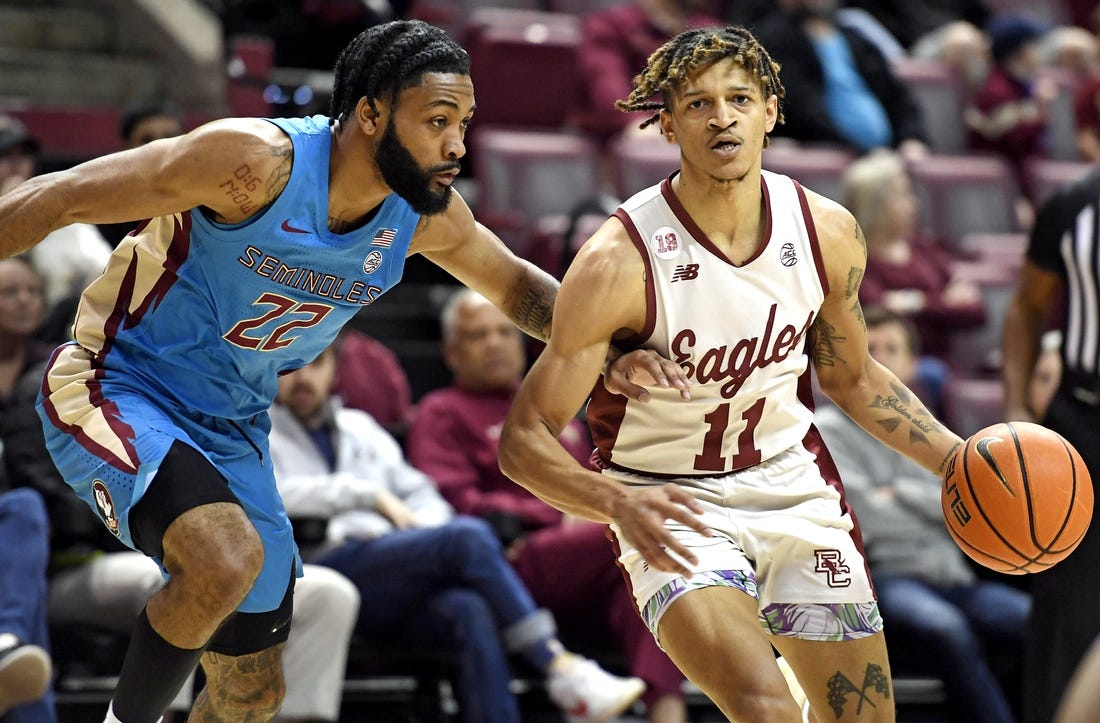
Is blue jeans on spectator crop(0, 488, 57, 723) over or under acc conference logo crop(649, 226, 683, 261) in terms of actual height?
under

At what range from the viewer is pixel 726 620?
3.50m

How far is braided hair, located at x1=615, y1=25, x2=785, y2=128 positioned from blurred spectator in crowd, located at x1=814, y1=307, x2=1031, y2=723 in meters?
2.46

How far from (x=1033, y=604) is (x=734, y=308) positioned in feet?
7.04

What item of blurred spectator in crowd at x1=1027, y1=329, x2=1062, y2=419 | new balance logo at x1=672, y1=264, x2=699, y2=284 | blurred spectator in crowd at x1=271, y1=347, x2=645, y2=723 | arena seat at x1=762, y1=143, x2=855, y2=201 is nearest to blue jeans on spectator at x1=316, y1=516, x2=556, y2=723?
blurred spectator in crowd at x1=271, y1=347, x2=645, y2=723

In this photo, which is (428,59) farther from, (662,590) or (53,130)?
(53,130)

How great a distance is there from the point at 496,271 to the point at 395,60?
72cm

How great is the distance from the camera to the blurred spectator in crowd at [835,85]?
353 inches

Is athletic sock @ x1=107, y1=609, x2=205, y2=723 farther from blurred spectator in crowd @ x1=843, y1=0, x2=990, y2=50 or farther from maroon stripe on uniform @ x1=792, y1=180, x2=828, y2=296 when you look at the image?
blurred spectator in crowd @ x1=843, y1=0, x2=990, y2=50

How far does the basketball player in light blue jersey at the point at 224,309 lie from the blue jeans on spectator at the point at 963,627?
289 centimetres

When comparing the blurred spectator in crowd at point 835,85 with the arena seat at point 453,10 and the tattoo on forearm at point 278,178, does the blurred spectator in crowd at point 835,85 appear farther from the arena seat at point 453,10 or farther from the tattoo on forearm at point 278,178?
the tattoo on forearm at point 278,178

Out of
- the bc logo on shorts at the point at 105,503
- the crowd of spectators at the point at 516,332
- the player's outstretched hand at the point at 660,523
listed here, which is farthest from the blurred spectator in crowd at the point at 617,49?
the player's outstretched hand at the point at 660,523

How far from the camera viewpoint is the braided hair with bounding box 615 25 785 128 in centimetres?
377

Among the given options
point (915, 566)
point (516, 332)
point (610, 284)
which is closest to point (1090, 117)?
point (915, 566)

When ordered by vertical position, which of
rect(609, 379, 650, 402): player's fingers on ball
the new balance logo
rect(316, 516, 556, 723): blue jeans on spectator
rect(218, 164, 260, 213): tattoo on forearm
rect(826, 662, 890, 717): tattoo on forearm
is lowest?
rect(316, 516, 556, 723): blue jeans on spectator
